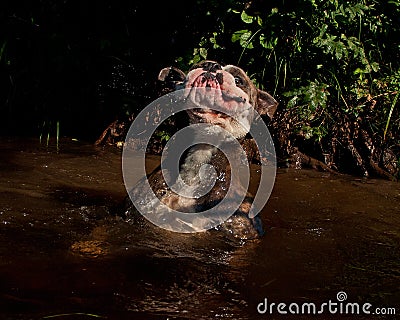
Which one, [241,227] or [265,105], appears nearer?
[241,227]

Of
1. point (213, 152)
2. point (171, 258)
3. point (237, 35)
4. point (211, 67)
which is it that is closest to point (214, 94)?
point (211, 67)

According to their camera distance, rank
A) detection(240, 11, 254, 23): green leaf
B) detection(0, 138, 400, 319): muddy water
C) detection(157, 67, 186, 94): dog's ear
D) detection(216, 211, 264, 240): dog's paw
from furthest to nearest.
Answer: detection(240, 11, 254, 23): green leaf → detection(157, 67, 186, 94): dog's ear → detection(216, 211, 264, 240): dog's paw → detection(0, 138, 400, 319): muddy water

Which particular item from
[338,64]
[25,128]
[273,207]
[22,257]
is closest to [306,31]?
[338,64]

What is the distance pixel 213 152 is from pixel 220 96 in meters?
0.31

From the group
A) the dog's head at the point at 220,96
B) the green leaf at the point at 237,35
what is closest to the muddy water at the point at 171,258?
A: the dog's head at the point at 220,96

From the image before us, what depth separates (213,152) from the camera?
2.96 m

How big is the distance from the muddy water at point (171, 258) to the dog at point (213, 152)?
0.12 m

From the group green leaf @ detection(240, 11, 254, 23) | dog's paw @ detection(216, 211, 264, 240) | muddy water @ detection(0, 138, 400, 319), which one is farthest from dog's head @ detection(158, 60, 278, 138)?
green leaf @ detection(240, 11, 254, 23)

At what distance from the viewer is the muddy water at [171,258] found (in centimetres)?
191

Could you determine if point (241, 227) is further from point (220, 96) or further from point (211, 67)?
point (211, 67)

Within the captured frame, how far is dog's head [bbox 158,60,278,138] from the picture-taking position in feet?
9.14

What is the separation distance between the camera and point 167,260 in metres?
2.36

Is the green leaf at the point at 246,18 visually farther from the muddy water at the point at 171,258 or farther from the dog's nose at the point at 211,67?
the dog's nose at the point at 211,67

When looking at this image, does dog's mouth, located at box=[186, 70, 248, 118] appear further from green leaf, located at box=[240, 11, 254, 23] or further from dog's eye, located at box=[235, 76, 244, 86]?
green leaf, located at box=[240, 11, 254, 23]
